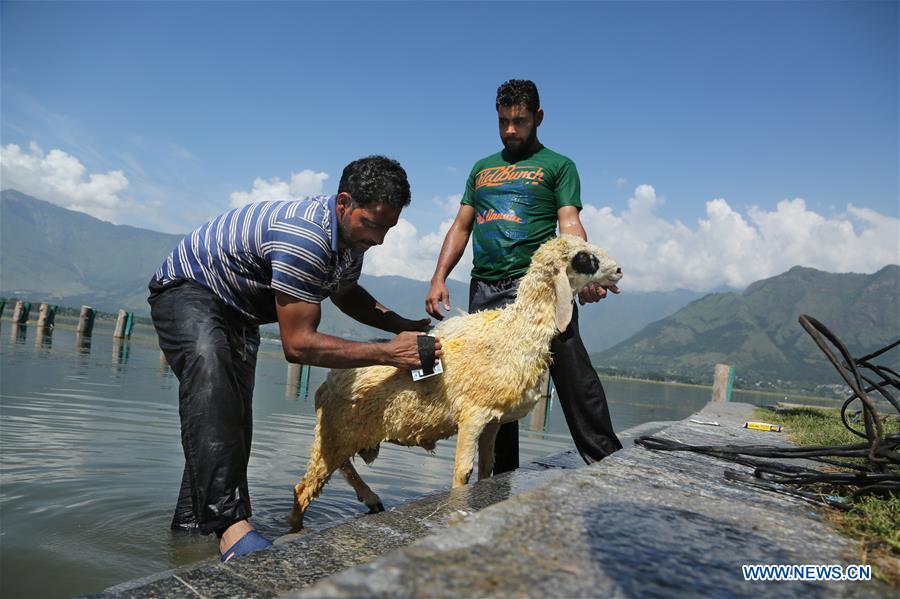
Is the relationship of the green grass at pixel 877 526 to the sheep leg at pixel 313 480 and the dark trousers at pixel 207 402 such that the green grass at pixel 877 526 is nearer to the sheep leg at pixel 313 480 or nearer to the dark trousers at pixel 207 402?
the dark trousers at pixel 207 402

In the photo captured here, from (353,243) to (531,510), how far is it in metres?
2.62

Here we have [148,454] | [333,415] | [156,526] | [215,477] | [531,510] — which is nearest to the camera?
Answer: [531,510]

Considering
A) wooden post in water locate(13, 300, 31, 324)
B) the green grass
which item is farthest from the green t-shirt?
wooden post in water locate(13, 300, 31, 324)

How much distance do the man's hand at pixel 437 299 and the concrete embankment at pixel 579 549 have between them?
2363 millimetres

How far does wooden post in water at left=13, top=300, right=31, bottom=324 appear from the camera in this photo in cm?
3812

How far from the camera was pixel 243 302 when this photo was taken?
4.02 metres

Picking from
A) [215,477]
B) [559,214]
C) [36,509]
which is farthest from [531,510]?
[36,509]

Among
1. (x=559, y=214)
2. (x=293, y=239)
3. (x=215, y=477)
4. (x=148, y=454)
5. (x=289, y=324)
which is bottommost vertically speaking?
(x=148, y=454)

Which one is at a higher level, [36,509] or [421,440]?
[421,440]

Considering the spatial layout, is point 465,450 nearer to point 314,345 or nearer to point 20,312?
point 314,345

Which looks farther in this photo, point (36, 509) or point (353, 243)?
point (36, 509)

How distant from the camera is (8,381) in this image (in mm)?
14039

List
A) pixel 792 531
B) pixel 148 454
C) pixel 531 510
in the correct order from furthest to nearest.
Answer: pixel 148 454, pixel 792 531, pixel 531 510

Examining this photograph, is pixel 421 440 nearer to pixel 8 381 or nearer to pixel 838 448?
pixel 838 448
